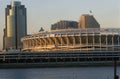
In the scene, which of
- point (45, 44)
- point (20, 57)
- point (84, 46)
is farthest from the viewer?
point (45, 44)

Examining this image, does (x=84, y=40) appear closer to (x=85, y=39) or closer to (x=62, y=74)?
(x=85, y=39)

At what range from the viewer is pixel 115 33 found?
549 feet

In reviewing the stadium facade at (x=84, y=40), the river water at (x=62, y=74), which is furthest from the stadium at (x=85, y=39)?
the river water at (x=62, y=74)

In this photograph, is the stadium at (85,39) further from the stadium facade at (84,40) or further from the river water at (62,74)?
the river water at (62,74)

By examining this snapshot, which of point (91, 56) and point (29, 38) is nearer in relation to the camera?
point (91, 56)

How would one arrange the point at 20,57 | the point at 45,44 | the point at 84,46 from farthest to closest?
the point at 45,44 → the point at 84,46 → the point at 20,57

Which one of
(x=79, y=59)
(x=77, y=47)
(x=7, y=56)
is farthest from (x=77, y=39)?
Answer: (x=7, y=56)

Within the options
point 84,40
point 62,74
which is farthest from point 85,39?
point 62,74

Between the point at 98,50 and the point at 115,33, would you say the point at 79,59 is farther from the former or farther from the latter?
the point at 115,33

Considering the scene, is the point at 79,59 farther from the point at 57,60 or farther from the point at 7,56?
the point at 7,56

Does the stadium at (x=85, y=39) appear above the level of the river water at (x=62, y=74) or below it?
above

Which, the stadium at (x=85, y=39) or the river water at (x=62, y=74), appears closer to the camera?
the river water at (x=62, y=74)

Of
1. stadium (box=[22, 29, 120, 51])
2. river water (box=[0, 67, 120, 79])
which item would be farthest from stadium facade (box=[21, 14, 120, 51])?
river water (box=[0, 67, 120, 79])

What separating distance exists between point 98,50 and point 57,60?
50.8 feet
